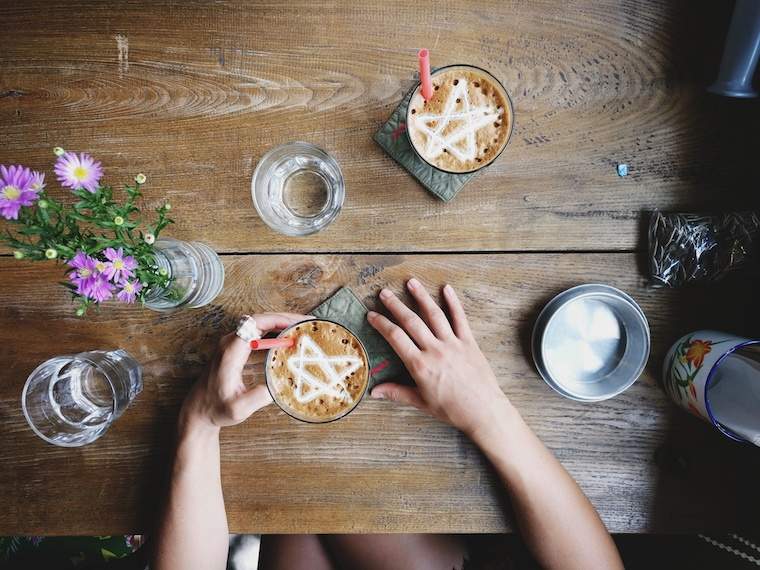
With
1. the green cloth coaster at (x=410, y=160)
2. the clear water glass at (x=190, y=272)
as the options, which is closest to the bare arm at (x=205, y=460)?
the clear water glass at (x=190, y=272)

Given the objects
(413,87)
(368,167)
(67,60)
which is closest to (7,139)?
(67,60)

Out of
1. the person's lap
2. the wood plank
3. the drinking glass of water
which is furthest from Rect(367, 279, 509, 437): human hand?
the drinking glass of water

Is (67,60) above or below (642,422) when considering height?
above

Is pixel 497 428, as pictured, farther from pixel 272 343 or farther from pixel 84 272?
pixel 84 272

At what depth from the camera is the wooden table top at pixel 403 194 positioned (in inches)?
51.2

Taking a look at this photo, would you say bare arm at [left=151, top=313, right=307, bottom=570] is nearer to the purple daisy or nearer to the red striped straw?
the red striped straw

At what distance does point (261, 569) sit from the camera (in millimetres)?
1713

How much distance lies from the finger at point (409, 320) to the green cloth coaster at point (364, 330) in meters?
0.06

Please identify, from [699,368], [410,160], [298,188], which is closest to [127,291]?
[298,188]

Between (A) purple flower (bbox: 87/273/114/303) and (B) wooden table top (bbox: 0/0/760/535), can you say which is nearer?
(A) purple flower (bbox: 87/273/114/303)

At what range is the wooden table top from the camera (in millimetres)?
1300

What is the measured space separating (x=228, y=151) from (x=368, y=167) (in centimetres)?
36

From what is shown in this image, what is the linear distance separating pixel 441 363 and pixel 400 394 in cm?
13

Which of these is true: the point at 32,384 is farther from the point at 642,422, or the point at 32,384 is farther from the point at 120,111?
the point at 642,422
